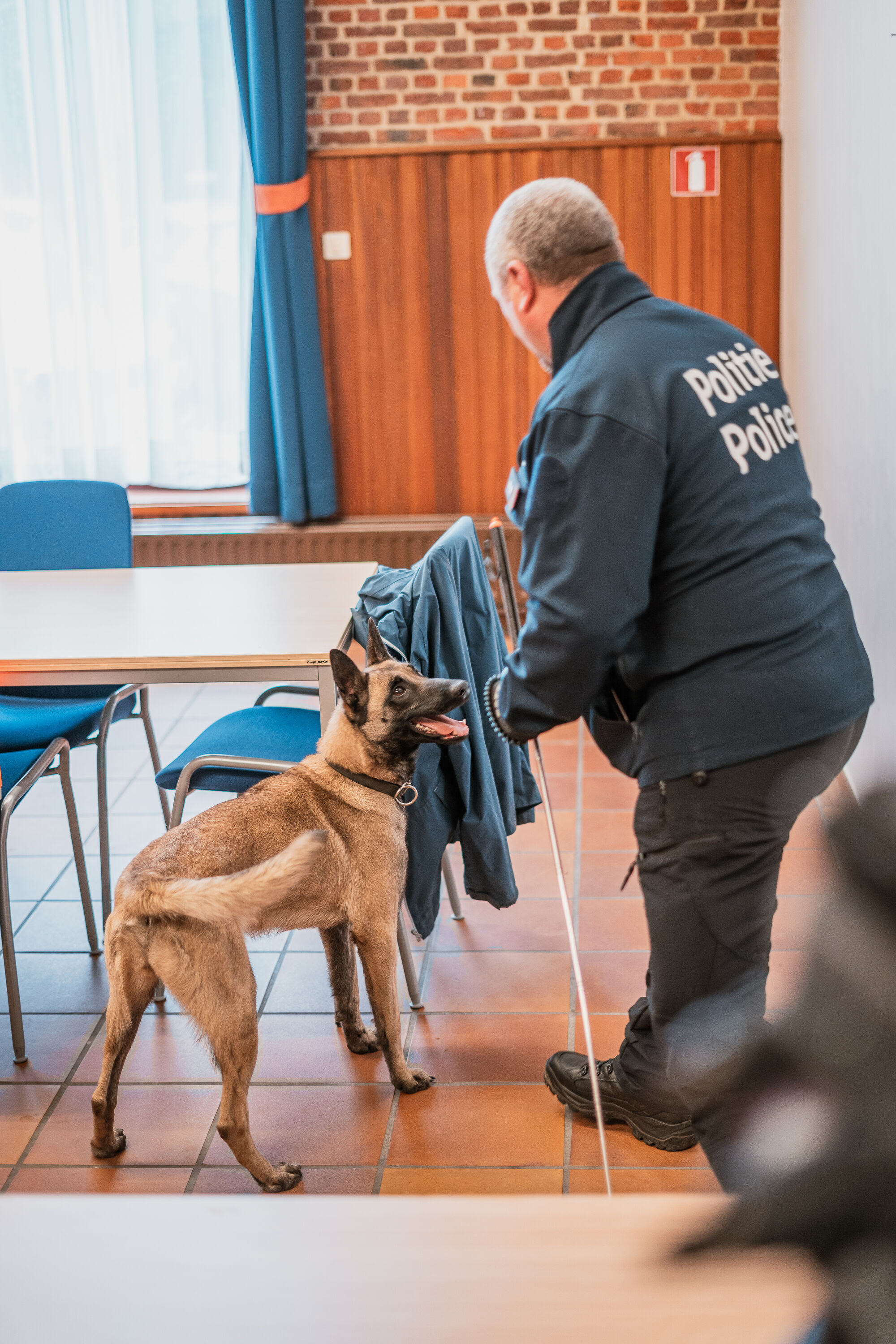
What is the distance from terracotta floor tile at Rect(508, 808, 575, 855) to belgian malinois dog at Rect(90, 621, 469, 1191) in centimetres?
110

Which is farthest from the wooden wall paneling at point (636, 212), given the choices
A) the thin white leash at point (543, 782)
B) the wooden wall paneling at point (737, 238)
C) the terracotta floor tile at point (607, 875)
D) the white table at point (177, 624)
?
the thin white leash at point (543, 782)

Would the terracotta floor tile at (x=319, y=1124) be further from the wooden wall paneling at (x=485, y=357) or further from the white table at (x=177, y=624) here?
the wooden wall paneling at (x=485, y=357)

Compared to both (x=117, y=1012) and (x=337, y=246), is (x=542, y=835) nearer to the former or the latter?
(x=117, y=1012)

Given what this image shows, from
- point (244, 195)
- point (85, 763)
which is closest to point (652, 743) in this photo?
point (85, 763)

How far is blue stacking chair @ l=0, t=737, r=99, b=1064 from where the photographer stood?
2.36m

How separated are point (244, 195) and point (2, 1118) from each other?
158 inches

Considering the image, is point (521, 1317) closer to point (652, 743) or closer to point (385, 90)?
point (652, 743)

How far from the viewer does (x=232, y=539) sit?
5207mm

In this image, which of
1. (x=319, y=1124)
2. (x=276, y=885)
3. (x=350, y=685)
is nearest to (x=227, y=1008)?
(x=276, y=885)

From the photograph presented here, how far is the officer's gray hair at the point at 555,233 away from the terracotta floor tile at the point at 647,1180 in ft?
4.76

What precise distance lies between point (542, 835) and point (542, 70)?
3308 millimetres

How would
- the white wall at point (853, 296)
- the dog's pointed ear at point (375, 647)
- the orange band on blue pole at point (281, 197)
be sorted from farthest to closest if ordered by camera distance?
the orange band on blue pole at point (281, 197)
the white wall at point (853, 296)
the dog's pointed ear at point (375, 647)

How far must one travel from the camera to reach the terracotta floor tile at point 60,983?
261 cm

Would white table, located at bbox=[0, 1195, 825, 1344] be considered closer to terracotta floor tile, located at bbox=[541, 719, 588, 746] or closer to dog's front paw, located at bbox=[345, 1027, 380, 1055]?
dog's front paw, located at bbox=[345, 1027, 380, 1055]
